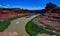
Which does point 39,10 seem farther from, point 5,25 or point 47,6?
point 5,25

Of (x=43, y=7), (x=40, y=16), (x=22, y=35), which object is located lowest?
(x=22, y=35)

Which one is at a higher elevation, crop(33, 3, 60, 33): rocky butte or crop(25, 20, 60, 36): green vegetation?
crop(33, 3, 60, 33): rocky butte

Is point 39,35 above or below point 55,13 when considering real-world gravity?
below

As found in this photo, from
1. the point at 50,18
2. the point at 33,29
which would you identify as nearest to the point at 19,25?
the point at 33,29

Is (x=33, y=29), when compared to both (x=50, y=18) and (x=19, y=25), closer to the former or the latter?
(x=19, y=25)

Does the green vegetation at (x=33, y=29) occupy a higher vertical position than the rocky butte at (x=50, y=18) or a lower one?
lower

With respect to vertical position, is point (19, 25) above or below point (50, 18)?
below

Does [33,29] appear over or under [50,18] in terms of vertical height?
under

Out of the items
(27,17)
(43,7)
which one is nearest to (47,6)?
(43,7)
